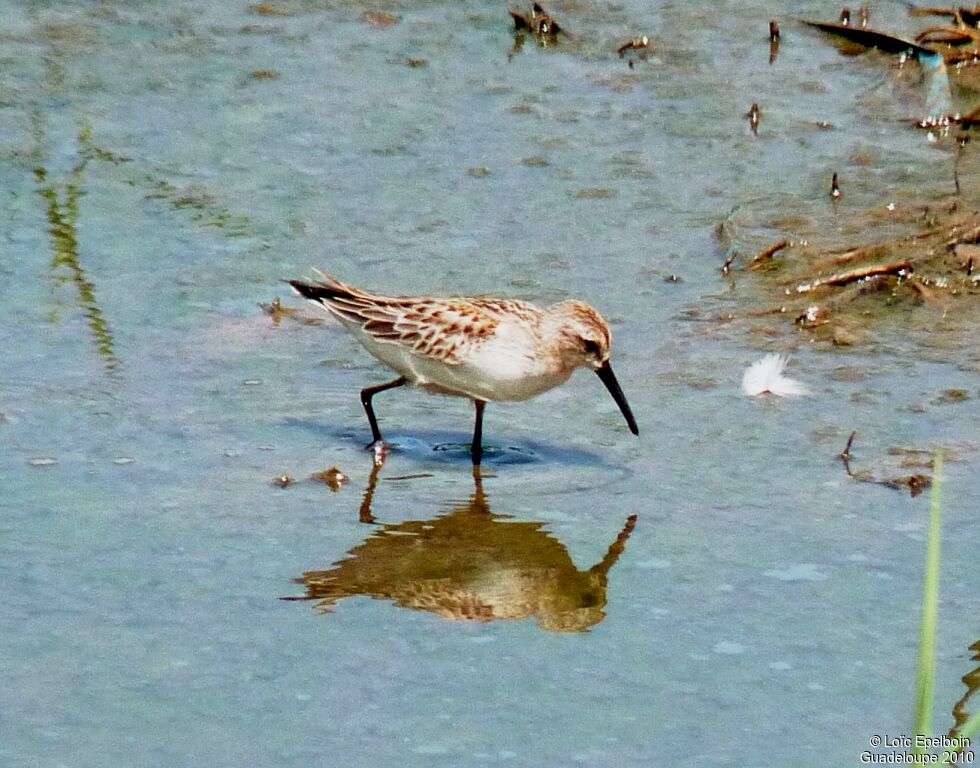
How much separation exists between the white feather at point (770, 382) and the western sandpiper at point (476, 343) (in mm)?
854

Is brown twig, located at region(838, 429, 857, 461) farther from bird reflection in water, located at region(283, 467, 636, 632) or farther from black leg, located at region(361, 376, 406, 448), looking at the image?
black leg, located at region(361, 376, 406, 448)

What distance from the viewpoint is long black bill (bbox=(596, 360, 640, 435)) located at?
8.03 meters

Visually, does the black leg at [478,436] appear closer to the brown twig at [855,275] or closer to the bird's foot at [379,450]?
the bird's foot at [379,450]

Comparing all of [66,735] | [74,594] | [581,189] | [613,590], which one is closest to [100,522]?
[74,594]

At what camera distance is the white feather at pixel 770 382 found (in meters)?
8.60

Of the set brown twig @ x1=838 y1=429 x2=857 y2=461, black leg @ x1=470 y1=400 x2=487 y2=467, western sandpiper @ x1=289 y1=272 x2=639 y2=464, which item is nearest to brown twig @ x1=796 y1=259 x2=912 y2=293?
brown twig @ x1=838 y1=429 x2=857 y2=461

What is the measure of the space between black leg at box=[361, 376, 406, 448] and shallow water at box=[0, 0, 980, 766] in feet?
0.39

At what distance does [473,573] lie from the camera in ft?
22.9

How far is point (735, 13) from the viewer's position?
13.7 meters

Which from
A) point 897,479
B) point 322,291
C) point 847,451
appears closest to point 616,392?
point 847,451

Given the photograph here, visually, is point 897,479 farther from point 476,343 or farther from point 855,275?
point 855,275

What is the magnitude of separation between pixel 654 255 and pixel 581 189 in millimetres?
965

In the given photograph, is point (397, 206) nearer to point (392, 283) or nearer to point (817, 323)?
point (392, 283)

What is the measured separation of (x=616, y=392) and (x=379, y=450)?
1.09 m
